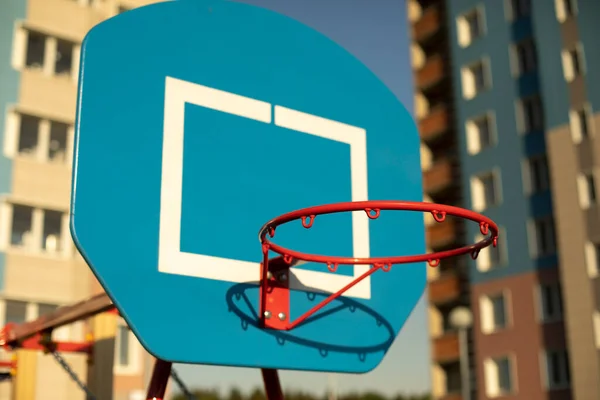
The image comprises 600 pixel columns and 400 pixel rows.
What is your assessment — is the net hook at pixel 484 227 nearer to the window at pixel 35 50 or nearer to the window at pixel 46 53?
the window at pixel 46 53

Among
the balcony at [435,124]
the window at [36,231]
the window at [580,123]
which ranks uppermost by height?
the balcony at [435,124]

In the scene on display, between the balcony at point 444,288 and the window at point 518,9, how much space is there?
8677 mm

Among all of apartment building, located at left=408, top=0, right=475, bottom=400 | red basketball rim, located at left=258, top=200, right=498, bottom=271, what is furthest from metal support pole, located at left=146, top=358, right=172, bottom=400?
apartment building, located at left=408, top=0, right=475, bottom=400

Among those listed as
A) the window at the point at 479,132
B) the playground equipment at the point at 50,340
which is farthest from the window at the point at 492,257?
the playground equipment at the point at 50,340

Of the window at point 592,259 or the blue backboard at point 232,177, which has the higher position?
the window at point 592,259

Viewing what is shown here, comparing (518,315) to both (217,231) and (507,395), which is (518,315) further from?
(217,231)

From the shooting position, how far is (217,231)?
4637mm

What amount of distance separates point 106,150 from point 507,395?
74.8 ft

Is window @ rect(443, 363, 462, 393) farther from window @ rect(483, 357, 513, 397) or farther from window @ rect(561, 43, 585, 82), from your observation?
window @ rect(561, 43, 585, 82)

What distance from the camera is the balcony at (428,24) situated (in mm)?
32562

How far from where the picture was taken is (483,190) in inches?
1103

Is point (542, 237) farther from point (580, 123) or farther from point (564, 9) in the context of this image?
point (564, 9)

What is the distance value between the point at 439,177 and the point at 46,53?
51.2 ft

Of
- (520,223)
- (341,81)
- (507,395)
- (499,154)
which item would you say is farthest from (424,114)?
(341,81)
